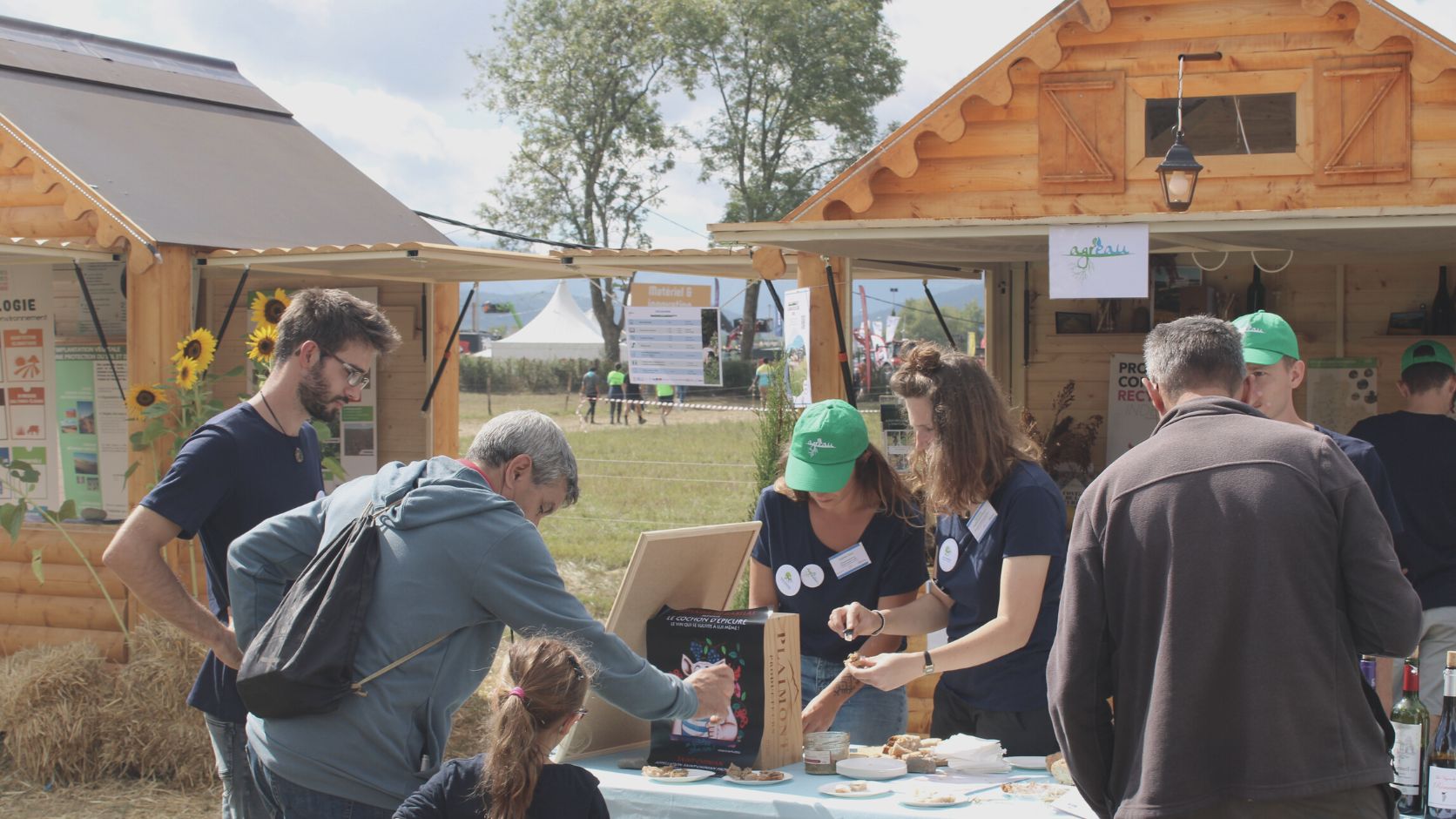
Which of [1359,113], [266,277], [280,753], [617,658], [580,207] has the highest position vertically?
[580,207]

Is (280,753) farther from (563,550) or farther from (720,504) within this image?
(720,504)

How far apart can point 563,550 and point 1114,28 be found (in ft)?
21.5

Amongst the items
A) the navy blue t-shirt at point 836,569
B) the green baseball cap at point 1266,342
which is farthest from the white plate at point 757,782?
the green baseball cap at point 1266,342

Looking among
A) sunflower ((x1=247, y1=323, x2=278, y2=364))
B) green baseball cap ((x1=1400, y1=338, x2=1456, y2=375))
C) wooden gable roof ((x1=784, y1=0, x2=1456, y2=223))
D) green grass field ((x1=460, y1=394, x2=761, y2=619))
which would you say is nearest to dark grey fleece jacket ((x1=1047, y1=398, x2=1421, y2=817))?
green baseball cap ((x1=1400, y1=338, x2=1456, y2=375))

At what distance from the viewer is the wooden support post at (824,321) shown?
6.08 m

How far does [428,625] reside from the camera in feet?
7.41

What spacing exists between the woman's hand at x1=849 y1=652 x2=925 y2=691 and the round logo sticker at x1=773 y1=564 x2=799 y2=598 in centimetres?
45

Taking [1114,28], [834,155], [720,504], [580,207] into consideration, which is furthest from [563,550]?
[580,207]

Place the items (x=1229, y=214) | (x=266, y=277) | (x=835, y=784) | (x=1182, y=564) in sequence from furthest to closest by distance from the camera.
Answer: (x=266, y=277)
(x=1229, y=214)
(x=835, y=784)
(x=1182, y=564)

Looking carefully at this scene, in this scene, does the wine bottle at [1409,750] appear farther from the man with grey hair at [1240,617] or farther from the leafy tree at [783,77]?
the leafy tree at [783,77]

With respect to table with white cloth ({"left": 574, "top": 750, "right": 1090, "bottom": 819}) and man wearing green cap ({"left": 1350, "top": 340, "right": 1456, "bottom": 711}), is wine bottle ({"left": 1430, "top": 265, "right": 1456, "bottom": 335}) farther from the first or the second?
table with white cloth ({"left": 574, "top": 750, "right": 1090, "bottom": 819})

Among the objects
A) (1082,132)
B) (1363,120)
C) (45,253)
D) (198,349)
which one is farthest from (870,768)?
(45,253)

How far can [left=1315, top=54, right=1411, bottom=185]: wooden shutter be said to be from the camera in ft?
19.2

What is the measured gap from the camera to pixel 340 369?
10.2ft
